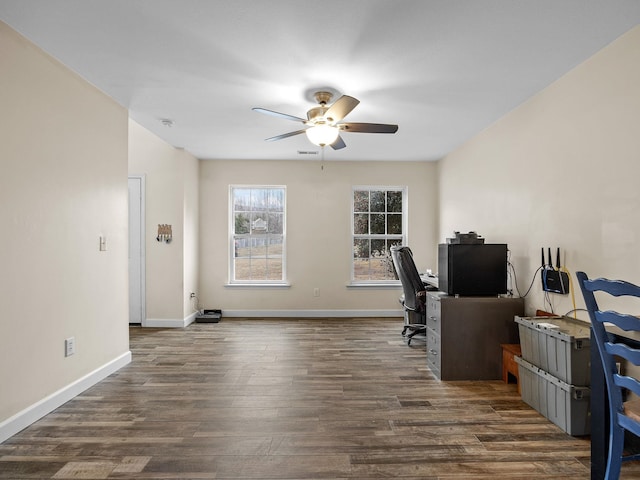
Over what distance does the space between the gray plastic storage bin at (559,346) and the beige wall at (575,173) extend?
380 mm

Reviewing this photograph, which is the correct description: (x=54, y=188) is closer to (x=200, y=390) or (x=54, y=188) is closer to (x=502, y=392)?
(x=200, y=390)

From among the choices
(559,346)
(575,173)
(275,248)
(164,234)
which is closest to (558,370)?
(559,346)

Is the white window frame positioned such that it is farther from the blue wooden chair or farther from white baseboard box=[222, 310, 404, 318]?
the blue wooden chair

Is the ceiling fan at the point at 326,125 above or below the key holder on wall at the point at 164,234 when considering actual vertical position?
above

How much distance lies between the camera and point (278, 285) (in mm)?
5609

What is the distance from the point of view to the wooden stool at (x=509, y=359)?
2.89 meters

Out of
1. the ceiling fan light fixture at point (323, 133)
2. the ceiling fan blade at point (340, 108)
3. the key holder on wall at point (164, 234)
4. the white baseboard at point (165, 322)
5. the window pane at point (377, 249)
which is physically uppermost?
the ceiling fan blade at point (340, 108)

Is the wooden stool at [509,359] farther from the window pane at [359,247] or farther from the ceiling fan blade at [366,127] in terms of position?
the window pane at [359,247]

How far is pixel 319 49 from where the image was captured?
7.75ft

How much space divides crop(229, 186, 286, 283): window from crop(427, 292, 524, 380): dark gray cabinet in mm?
3135

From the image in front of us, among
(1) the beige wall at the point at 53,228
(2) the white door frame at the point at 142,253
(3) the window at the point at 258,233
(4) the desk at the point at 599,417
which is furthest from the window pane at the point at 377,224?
(4) the desk at the point at 599,417

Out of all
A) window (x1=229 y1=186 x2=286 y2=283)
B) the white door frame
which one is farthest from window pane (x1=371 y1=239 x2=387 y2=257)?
the white door frame

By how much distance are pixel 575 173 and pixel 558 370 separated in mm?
1438

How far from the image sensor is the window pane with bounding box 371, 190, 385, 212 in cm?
580
